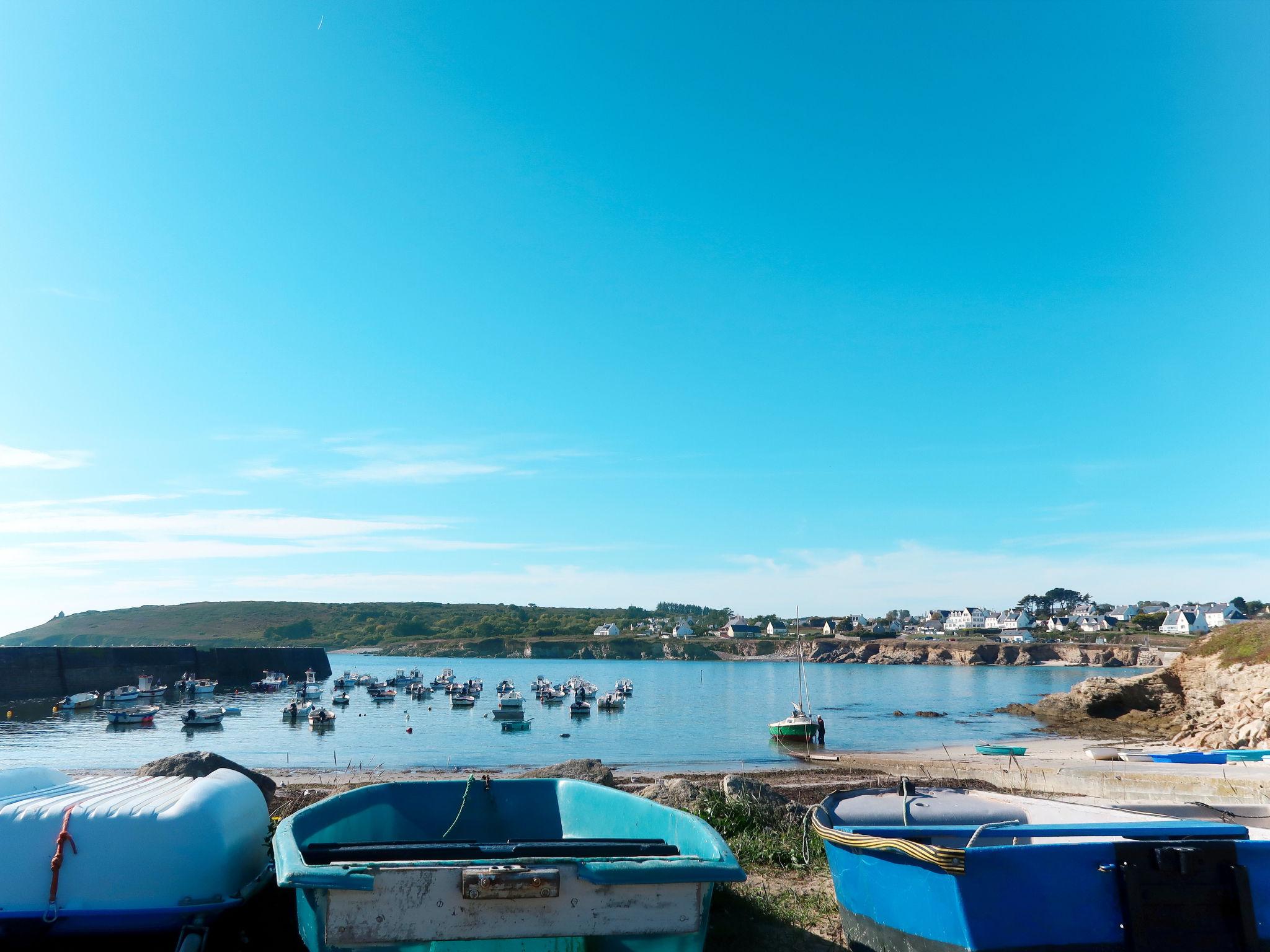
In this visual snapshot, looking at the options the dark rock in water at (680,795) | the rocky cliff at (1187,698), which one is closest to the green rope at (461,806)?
the dark rock in water at (680,795)

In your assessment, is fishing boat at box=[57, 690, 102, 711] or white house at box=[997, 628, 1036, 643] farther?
white house at box=[997, 628, 1036, 643]

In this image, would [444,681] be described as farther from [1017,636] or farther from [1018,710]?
[1017,636]

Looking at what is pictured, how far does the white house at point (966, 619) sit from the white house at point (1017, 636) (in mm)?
17514

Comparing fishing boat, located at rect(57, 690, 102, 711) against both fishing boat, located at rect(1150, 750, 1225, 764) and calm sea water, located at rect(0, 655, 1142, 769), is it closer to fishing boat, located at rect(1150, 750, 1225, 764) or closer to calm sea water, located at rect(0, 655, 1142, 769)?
calm sea water, located at rect(0, 655, 1142, 769)

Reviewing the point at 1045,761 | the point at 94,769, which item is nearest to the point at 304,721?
the point at 94,769

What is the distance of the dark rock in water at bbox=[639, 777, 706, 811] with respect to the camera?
10.1m

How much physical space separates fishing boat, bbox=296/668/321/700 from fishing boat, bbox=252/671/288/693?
2.16m

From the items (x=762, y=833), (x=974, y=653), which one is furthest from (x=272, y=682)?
(x=974, y=653)

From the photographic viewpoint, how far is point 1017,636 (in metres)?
154

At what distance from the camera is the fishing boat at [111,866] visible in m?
5.08

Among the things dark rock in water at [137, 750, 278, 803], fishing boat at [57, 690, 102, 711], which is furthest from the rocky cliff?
fishing boat at [57, 690, 102, 711]

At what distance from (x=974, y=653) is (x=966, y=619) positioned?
5525cm

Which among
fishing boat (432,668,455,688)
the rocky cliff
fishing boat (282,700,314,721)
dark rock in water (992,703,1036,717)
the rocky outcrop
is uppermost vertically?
the rocky cliff

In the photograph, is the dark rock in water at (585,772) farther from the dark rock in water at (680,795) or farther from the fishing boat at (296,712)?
the fishing boat at (296,712)
